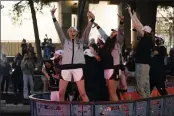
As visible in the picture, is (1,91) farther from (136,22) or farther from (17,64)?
(136,22)

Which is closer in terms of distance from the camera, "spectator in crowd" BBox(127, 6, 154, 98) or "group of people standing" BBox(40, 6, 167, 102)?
"group of people standing" BBox(40, 6, 167, 102)

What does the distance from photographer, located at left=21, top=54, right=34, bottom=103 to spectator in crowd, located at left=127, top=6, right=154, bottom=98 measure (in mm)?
5745

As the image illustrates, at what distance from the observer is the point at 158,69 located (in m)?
9.12

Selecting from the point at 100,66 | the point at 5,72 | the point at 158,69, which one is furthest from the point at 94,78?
the point at 5,72

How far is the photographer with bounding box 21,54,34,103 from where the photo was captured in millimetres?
13727

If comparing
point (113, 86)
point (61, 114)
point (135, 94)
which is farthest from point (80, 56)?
point (135, 94)

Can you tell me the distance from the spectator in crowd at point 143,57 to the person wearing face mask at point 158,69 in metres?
0.35

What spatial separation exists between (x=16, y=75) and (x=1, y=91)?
886 mm

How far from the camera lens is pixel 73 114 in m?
6.57

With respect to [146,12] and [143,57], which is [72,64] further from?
[146,12]

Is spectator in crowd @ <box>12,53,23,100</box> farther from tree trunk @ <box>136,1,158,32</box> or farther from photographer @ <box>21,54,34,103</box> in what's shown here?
tree trunk @ <box>136,1,158,32</box>

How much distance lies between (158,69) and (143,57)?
0.66 meters

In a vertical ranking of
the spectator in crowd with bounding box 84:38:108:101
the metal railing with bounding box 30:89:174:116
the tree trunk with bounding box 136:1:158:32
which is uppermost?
the tree trunk with bounding box 136:1:158:32

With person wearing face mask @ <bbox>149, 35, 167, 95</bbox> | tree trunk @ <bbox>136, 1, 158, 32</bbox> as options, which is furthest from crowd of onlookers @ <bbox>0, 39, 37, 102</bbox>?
tree trunk @ <bbox>136, 1, 158, 32</bbox>
